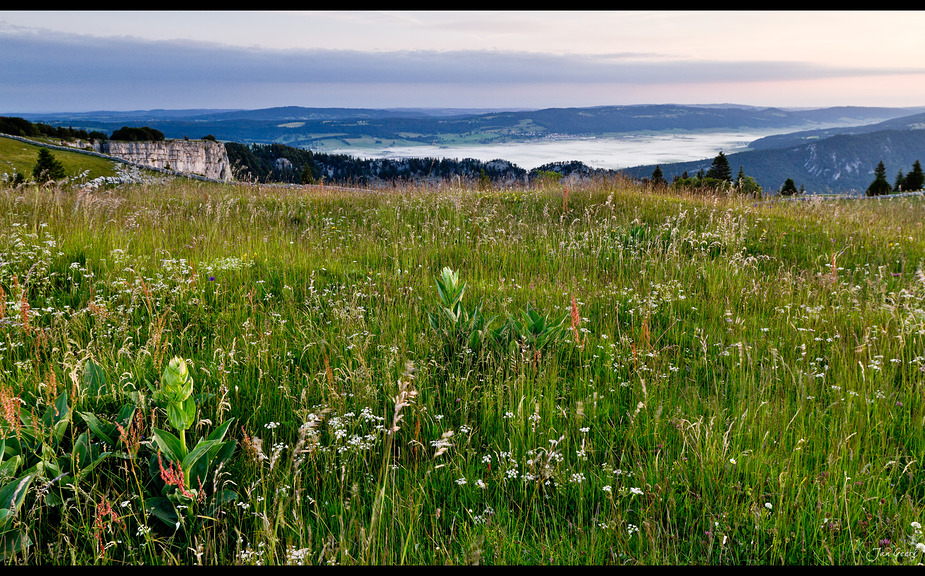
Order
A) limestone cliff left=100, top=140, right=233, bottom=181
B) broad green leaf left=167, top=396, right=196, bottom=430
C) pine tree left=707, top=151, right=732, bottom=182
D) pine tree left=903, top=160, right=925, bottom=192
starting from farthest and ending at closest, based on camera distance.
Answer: limestone cliff left=100, top=140, right=233, bottom=181 → pine tree left=707, top=151, right=732, bottom=182 → pine tree left=903, top=160, right=925, bottom=192 → broad green leaf left=167, top=396, right=196, bottom=430

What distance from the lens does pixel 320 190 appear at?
42.2 ft

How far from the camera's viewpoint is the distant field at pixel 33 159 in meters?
48.5

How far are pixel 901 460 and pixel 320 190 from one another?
1222 centimetres

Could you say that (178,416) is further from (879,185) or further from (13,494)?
(879,185)

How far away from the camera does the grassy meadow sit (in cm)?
210

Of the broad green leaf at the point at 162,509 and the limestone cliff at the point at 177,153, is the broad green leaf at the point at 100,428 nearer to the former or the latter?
the broad green leaf at the point at 162,509

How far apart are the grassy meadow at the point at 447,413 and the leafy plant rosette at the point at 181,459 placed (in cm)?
1

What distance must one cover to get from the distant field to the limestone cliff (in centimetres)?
2658

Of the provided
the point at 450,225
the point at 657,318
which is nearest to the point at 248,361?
the point at 657,318

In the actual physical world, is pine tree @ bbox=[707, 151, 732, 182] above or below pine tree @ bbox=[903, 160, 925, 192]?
above

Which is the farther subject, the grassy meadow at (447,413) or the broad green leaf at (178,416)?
the broad green leaf at (178,416)

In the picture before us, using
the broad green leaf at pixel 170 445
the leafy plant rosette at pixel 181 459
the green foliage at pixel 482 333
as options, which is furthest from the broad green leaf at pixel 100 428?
the green foliage at pixel 482 333

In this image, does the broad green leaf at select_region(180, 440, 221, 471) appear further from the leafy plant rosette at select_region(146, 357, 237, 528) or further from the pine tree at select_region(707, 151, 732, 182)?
the pine tree at select_region(707, 151, 732, 182)

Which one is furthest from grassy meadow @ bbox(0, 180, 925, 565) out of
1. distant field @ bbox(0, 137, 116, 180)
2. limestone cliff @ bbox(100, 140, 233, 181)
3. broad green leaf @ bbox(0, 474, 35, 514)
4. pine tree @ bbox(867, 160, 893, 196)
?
limestone cliff @ bbox(100, 140, 233, 181)
